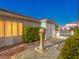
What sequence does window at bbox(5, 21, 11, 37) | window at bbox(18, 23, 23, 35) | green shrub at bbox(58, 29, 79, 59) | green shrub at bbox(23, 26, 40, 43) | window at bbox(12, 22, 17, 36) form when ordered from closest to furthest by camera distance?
green shrub at bbox(58, 29, 79, 59) → window at bbox(5, 21, 11, 37) → window at bbox(12, 22, 17, 36) → window at bbox(18, 23, 23, 35) → green shrub at bbox(23, 26, 40, 43)

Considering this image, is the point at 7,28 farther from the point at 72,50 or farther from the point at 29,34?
the point at 72,50

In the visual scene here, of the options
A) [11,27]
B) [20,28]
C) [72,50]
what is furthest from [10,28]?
[72,50]

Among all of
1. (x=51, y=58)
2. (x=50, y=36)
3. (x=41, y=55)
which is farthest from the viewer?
(x=50, y=36)

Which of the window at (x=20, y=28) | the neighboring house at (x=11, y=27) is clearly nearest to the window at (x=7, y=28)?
the neighboring house at (x=11, y=27)

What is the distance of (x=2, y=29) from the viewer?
13148 millimetres

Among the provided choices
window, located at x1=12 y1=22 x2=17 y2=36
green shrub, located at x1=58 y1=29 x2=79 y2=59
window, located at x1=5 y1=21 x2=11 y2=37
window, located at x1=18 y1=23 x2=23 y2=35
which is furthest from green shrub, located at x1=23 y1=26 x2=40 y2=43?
green shrub, located at x1=58 y1=29 x2=79 y2=59

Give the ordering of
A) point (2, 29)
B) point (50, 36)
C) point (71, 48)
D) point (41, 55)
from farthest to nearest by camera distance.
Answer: point (50, 36) → point (2, 29) → point (41, 55) → point (71, 48)

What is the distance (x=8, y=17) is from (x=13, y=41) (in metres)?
2.57

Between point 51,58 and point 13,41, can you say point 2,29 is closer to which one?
point 13,41

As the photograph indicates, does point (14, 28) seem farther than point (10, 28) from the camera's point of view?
Yes

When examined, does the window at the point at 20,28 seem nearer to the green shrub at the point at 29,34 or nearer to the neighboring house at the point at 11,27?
the neighboring house at the point at 11,27

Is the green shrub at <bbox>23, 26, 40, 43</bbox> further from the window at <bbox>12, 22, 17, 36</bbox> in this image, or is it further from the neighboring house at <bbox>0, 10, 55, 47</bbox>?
the window at <bbox>12, 22, 17, 36</bbox>

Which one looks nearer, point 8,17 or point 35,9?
point 8,17

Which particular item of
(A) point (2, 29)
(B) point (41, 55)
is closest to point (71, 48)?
(B) point (41, 55)
